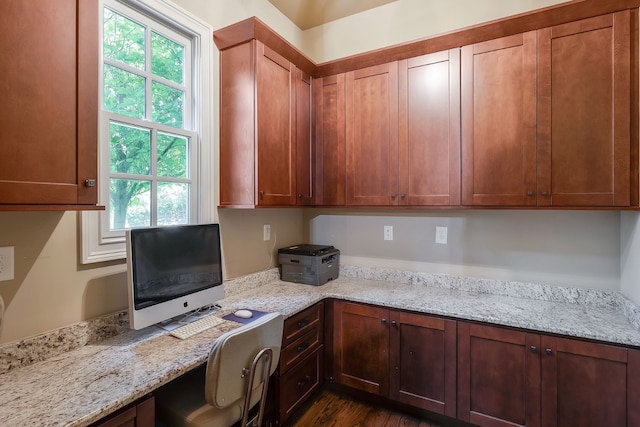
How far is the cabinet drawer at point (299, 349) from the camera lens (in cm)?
194

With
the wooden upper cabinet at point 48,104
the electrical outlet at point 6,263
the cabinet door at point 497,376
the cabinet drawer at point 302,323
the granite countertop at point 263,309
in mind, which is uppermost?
the wooden upper cabinet at point 48,104

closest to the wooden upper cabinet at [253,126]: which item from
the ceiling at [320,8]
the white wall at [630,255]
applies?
the ceiling at [320,8]

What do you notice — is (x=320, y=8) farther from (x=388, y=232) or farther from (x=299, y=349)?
(x=299, y=349)

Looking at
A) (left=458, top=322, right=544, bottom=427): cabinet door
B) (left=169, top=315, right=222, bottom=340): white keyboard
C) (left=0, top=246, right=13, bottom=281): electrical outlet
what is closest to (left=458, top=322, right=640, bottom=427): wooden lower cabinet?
(left=458, top=322, right=544, bottom=427): cabinet door

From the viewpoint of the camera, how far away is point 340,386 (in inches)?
93.4

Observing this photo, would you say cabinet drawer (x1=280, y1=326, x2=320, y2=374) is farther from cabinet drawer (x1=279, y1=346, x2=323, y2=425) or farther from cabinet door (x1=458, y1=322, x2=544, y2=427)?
cabinet door (x1=458, y1=322, x2=544, y2=427)

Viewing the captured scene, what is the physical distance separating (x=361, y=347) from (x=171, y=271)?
4.36 feet

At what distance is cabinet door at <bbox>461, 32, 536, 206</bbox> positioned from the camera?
1939mm

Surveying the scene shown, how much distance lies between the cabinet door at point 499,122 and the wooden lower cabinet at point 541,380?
31.3 inches

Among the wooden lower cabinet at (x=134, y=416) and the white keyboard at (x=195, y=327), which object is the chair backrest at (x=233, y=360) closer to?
the wooden lower cabinet at (x=134, y=416)

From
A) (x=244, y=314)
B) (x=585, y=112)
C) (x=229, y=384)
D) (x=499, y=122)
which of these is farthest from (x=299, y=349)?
(x=585, y=112)

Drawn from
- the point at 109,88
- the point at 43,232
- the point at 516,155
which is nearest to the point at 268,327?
the point at 43,232

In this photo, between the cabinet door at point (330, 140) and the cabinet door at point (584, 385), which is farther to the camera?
the cabinet door at point (330, 140)

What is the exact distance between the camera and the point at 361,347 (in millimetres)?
2238
